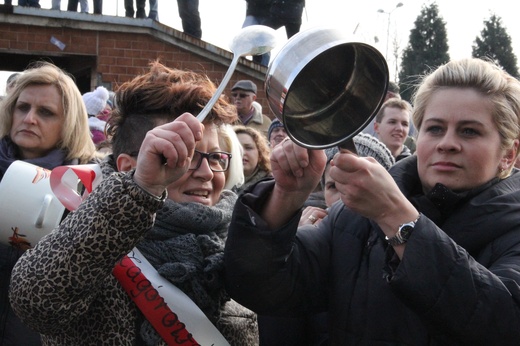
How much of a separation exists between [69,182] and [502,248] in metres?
1.42

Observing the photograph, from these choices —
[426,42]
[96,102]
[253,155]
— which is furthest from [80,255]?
[426,42]

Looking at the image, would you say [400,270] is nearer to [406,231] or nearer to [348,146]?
[406,231]

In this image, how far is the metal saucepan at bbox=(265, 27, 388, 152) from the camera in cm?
160

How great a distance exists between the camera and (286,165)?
79.6 inches

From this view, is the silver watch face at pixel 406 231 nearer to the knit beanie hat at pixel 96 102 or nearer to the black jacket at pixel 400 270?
the black jacket at pixel 400 270

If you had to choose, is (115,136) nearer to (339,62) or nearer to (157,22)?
(339,62)

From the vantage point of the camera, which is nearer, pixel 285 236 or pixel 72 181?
pixel 285 236

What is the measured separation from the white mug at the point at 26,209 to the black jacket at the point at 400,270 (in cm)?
93

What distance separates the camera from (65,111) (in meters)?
3.82

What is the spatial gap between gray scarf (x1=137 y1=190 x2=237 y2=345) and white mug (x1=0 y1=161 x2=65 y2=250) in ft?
1.90

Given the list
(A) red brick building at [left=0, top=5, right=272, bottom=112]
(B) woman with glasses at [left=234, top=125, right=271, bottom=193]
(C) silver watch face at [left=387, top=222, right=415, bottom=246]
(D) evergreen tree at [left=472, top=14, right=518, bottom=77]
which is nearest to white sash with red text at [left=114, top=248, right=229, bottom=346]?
(C) silver watch face at [left=387, top=222, right=415, bottom=246]

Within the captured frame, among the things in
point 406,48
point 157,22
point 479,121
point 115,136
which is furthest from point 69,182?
point 406,48

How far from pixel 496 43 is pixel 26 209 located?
32111 mm

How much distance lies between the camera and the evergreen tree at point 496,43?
3153 cm
